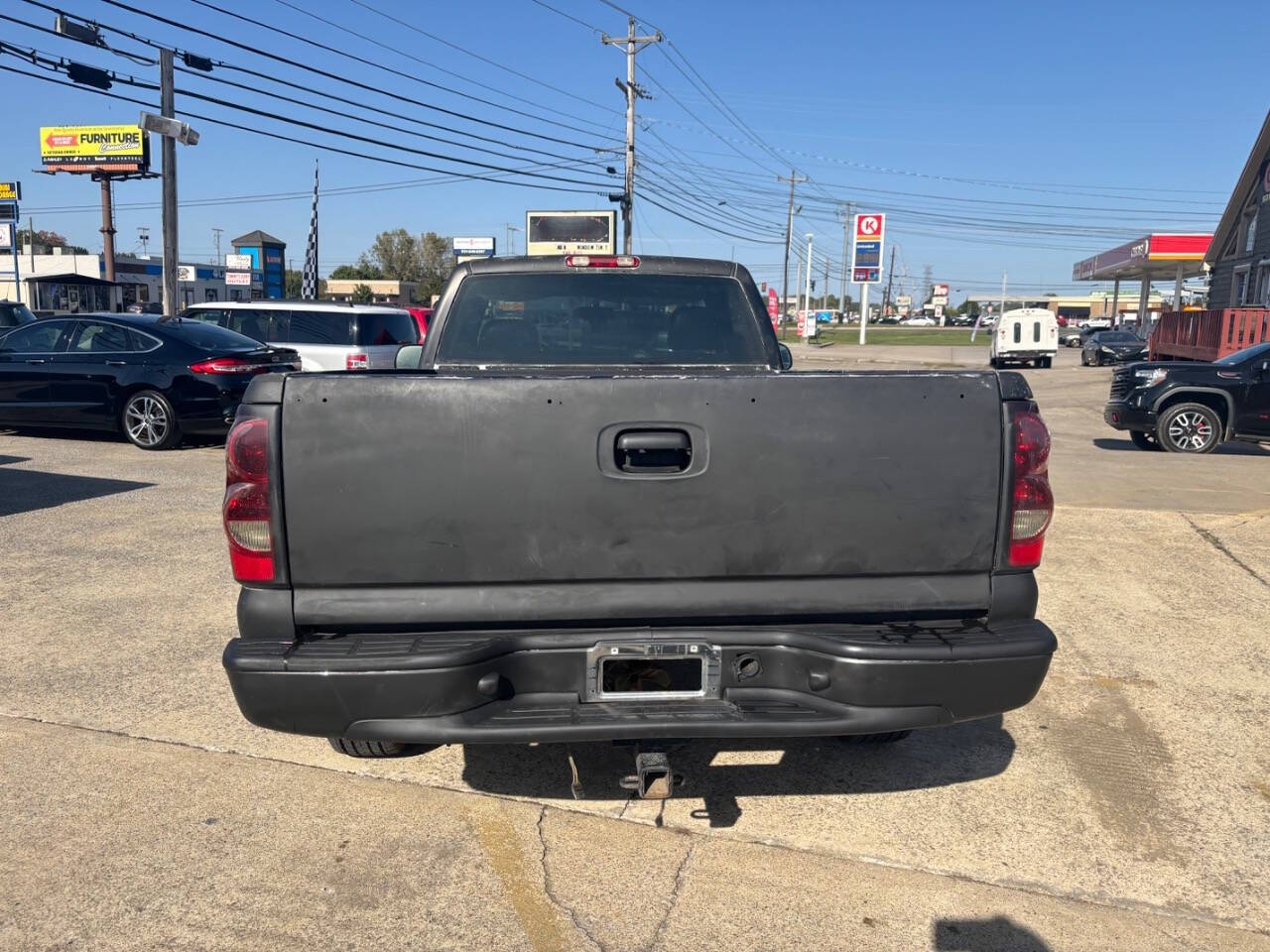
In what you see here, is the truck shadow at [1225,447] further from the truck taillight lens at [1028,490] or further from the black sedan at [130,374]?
the truck taillight lens at [1028,490]

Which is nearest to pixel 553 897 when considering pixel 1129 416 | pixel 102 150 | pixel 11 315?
pixel 1129 416

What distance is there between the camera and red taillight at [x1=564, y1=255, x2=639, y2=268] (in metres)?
4.58

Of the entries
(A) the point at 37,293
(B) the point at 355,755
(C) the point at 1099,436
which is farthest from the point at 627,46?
(B) the point at 355,755

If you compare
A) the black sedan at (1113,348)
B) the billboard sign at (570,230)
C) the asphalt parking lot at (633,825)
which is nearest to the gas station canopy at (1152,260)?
the black sedan at (1113,348)

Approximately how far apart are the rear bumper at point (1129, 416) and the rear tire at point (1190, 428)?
0.12 metres

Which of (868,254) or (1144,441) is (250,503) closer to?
(1144,441)

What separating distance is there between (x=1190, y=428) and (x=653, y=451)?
495 inches

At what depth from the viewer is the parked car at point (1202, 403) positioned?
12.9 meters

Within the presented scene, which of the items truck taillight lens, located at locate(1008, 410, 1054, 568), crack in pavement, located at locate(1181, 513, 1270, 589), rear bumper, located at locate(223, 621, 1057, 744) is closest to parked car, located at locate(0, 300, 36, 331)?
crack in pavement, located at locate(1181, 513, 1270, 589)

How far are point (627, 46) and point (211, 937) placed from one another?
4532 centimetres

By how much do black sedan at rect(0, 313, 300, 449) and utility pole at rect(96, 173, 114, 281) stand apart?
43.0m

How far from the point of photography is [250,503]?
9.45 feet

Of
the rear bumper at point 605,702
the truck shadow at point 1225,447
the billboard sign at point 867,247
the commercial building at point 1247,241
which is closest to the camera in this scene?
the rear bumper at point 605,702

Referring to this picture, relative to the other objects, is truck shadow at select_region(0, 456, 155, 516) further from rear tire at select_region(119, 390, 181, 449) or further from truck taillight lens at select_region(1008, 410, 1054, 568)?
truck taillight lens at select_region(1008, 410, 1054, 568)
